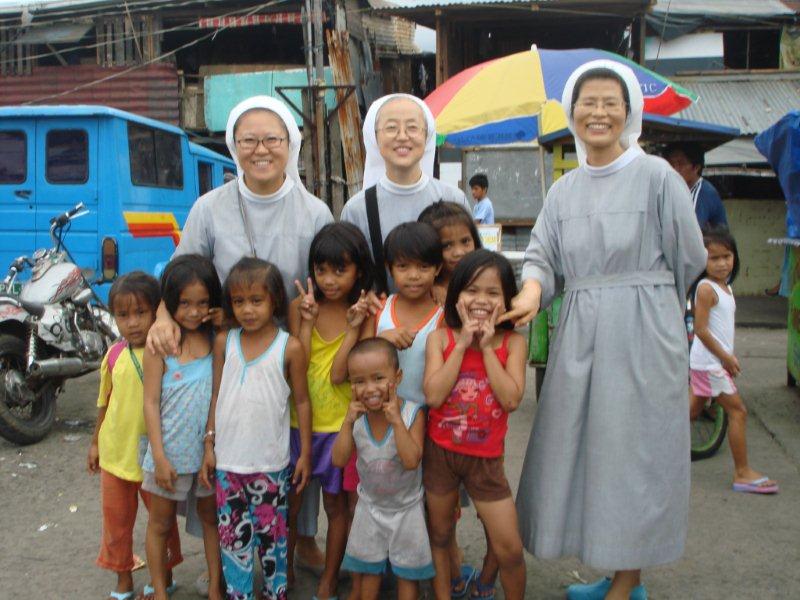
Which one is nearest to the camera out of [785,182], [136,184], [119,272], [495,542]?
[495,542]

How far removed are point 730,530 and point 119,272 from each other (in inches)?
219

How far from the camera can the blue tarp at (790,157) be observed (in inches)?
229

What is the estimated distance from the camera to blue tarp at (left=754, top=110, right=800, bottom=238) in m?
5.81

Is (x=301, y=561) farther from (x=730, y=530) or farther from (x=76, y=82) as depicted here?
(x=76, y=82)

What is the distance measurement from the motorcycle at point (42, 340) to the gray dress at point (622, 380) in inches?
146

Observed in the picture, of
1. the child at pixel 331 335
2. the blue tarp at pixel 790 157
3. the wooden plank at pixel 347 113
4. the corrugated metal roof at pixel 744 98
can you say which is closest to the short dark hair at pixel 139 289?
the child at pixel 331 335

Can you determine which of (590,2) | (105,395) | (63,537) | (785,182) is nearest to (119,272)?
(63,537)

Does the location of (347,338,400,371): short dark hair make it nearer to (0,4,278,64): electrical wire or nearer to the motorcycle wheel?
the motorcycle wheel

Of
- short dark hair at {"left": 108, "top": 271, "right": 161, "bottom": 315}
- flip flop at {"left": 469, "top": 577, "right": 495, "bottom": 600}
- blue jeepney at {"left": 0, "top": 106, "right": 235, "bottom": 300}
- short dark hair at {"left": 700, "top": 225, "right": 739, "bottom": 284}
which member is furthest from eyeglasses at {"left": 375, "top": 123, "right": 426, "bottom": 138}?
blue jeepney at {"left": 0, "top": 106, "right": 235, "bottom": 300}

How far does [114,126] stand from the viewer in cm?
770

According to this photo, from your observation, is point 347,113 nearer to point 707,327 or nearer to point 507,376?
point 707,327

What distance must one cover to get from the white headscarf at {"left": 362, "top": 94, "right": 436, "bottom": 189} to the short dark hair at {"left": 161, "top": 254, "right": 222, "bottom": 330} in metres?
0.73

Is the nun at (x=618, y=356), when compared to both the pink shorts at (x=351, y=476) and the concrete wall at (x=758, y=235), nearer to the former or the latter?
the pink shorts at (x=351, y=476)

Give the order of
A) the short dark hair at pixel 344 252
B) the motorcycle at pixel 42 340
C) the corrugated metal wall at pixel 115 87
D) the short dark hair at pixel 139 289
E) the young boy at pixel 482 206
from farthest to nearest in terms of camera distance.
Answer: the corrugated metal wall at pixel 115 87 → the young boy at pixel 482 206 → the motorcycle at pixel 42 340 → the short dark hair at pixel 139 289 → the short dark hair at pixel 344 252
